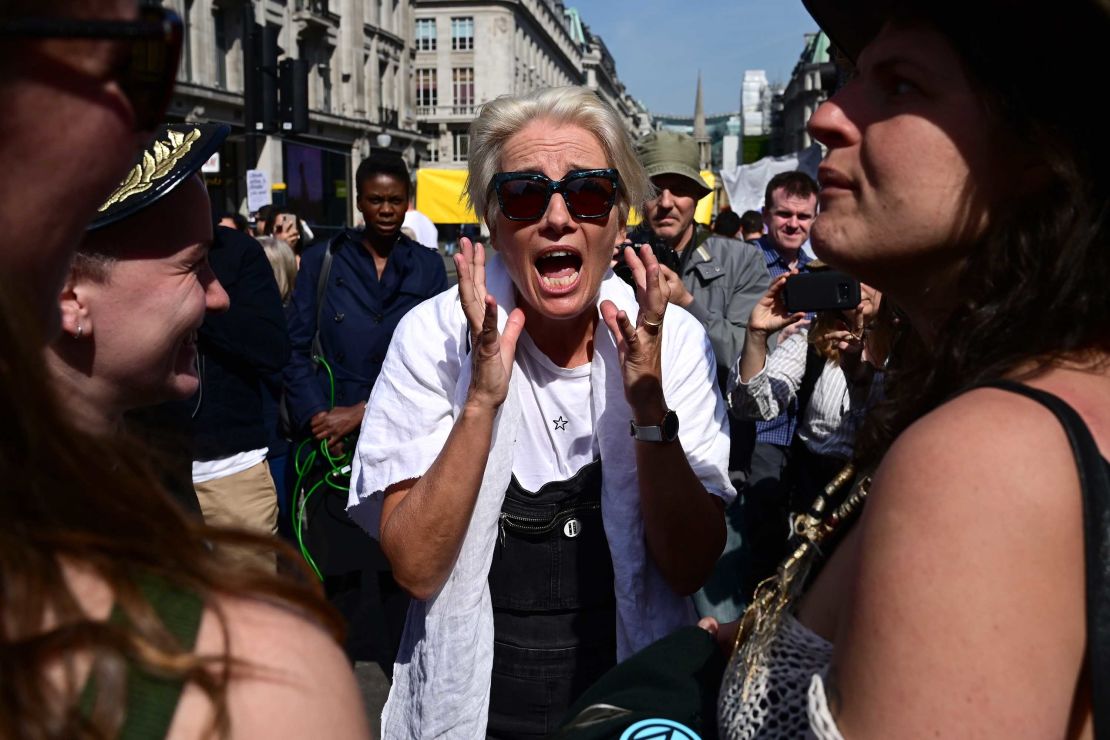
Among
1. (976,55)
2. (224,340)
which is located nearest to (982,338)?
(976,55)

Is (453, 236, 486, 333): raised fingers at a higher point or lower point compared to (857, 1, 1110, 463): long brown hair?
lower

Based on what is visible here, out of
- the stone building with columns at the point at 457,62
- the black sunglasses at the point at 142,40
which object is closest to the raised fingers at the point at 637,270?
the black sunglasses at the point at 142,40

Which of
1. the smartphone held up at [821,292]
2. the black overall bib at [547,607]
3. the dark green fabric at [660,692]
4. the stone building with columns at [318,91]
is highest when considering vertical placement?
the stone building with columns at [318,91]

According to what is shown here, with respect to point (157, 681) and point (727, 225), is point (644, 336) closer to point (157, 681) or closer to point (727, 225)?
point (157, 681)

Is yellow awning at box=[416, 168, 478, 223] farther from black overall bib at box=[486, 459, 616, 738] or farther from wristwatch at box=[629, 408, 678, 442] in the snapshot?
wristwatch at box=[629, 408, 678, 442]

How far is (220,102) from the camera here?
31.3 m

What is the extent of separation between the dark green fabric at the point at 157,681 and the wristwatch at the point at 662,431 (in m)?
1.52

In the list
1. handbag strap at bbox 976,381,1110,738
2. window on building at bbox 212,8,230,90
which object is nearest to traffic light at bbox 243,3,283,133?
handbag strap at bbox 976,381,1110,738

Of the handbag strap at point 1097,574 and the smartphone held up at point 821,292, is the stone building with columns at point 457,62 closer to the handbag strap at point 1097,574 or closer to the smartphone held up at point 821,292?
the smartphone held up at point 821,292

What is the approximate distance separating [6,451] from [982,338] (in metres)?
1.07

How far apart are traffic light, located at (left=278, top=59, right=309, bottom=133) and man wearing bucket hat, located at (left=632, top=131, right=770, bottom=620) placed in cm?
553

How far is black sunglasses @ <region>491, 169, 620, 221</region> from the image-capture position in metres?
2.45

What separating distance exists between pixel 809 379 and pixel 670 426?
2227 mm

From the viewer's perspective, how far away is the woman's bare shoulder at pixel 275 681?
707 millimetres
